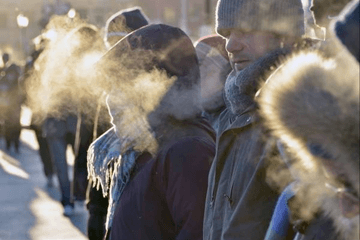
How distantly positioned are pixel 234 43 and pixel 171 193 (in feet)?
1.75

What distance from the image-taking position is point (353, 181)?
5.68ft

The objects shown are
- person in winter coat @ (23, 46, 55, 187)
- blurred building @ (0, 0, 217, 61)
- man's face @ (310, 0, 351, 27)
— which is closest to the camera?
man's face @ (310, 0, 351, 27)

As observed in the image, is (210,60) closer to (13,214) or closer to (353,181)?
(353,181)

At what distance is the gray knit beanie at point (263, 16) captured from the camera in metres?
3.03

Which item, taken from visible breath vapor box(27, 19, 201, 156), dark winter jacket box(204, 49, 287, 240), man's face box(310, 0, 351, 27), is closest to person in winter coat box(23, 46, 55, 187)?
visible breath vapor box(27, 19, 201, 156)

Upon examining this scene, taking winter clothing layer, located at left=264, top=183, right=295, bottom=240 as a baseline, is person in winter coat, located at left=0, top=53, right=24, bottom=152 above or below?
→ below

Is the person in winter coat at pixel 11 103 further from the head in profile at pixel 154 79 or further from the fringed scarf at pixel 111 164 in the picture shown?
the head in profile at pixel 154 79

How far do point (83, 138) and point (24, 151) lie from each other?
40.2 feet

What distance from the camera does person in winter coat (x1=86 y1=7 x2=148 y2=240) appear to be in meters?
4.28

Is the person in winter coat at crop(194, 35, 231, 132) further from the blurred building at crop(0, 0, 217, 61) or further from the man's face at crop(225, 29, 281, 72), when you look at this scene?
the blurred building at crop(0, 0, 217, 61)

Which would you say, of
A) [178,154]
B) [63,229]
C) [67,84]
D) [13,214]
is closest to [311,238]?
[178,154]

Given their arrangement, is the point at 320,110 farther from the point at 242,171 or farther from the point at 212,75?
the point at 212,75

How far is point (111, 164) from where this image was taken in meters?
3.61

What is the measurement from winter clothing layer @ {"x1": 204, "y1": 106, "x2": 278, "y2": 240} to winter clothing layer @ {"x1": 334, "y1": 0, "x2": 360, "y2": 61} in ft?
3.15
